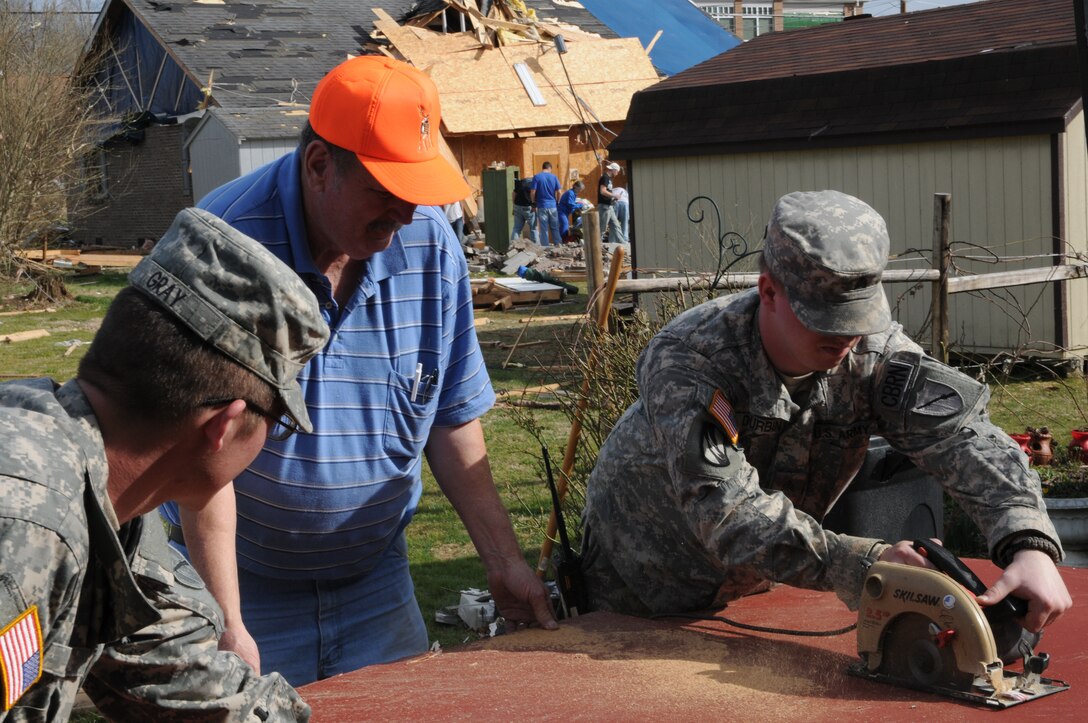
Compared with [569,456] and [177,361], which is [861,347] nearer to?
[177,361]

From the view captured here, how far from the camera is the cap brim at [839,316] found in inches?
104

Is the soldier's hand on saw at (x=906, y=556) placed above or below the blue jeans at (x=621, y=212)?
below

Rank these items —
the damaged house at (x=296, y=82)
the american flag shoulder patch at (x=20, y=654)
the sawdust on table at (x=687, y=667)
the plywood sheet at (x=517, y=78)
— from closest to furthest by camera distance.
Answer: the american flag shoulder patch at (x=20, y=654)
the sawdust on table at (x=687, y=667)
the plywood sheet at (x=517, y=78)
the damaged house at (x=296, y=82)

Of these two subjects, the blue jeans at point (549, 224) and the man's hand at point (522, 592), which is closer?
the man's hand at point (522, 592)

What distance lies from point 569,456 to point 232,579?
99.6 inches

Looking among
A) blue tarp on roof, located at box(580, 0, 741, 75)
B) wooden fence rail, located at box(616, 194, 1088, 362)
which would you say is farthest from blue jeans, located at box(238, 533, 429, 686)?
blue tarp on roof, located at box(580, 0, 741, 75)

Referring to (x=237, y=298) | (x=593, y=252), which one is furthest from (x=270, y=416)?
(x=593, y=252)

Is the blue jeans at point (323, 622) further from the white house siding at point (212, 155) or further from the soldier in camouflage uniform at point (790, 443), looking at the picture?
the white house siding at point (212, 155)

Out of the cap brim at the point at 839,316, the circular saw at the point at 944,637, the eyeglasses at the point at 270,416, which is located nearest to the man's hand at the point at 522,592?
the circular saw at the point at 944,637

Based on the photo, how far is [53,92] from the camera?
1712cm

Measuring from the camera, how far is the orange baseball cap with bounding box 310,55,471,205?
2594mm

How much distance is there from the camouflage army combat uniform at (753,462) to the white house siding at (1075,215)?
26.1 feet

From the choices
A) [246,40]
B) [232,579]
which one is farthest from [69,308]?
[232,579]

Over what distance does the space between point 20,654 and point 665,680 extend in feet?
4.81
